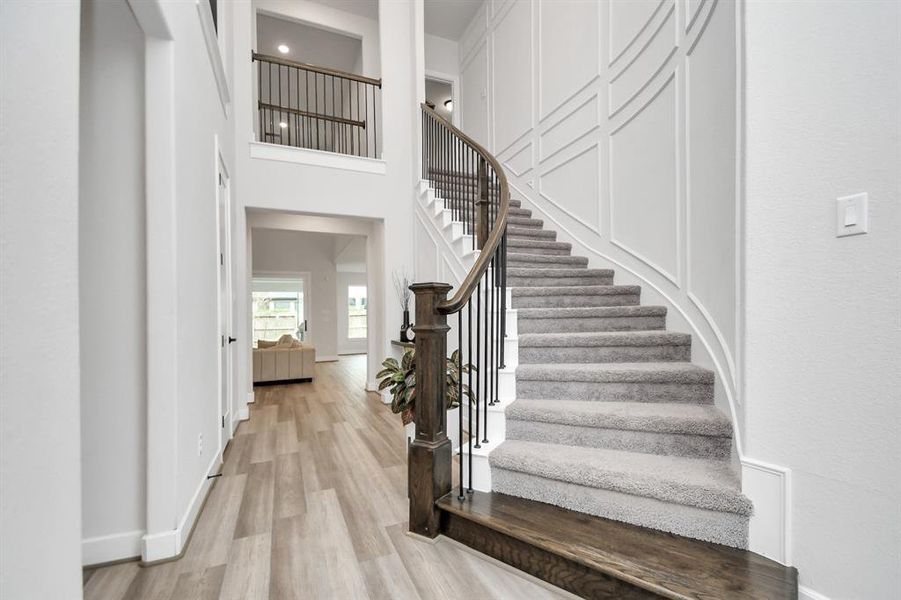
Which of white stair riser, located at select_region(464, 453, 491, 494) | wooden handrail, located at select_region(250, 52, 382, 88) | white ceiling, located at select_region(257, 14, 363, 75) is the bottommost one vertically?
white stair riser, located at select_region(464, 453, 491, 494)

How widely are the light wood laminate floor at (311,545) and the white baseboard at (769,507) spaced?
76 cm

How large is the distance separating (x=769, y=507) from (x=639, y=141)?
2.62 m

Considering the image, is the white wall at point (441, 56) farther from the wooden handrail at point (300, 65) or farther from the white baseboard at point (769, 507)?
the white baseboard at point (769, 507)

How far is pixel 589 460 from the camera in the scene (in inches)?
79.2

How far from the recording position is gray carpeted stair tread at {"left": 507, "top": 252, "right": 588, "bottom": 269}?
376 cm

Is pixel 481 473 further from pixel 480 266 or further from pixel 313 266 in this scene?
pixel 313 266

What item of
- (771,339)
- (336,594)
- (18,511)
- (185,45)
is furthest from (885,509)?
(185,45)

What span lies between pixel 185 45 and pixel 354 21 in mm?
5052

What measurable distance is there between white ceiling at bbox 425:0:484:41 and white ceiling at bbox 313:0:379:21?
0.78 meters

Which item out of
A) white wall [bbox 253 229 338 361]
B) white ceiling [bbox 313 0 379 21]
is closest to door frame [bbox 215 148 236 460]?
white ceiling [bbox 313 0 379 21]

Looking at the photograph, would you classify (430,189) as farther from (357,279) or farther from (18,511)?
(357,279)

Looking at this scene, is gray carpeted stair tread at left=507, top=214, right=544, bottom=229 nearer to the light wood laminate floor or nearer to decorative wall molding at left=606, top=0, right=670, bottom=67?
decorative wall molding at left=606, top=0, right=670, bottom=67

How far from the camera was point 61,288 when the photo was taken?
917mm

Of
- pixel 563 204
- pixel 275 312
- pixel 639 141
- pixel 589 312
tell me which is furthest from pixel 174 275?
pixel 275 312
